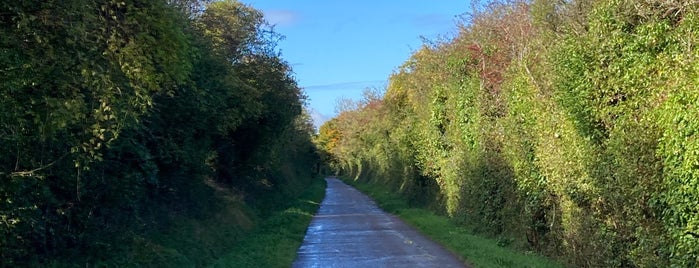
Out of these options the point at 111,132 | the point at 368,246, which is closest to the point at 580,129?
the point at 111,132

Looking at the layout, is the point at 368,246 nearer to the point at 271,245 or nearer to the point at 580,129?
the point at 271,245

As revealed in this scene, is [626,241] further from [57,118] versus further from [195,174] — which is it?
[195,174]

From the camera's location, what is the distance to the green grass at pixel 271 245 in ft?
51.8

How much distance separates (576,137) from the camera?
12.2 meters

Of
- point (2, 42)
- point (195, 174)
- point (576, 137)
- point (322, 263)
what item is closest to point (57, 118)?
point (2, 42)

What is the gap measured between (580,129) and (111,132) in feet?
25.6

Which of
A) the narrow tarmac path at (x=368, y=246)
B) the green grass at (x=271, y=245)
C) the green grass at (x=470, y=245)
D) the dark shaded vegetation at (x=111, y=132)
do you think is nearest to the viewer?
the dark shaded vegetation at (x=111, y=132)

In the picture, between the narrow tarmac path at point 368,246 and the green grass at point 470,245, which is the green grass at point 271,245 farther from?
the green grass at point 470,245

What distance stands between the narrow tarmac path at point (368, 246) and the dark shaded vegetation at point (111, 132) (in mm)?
2555

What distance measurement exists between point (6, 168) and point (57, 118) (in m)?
1.37

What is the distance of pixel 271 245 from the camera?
763 inches

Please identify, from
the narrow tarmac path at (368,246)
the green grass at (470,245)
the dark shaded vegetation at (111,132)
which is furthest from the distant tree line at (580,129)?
the dark shaded vegetation at (111,132)

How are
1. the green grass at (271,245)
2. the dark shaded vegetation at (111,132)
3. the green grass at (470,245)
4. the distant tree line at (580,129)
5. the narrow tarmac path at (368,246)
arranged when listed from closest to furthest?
the dark shaded vegetation at (111,132) < the distant tree line at (580,129) < the green grass at (470,245) < the green grass at (271,245) < the narrow tarmac path at (368,246)

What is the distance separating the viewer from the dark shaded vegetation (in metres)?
6.84
